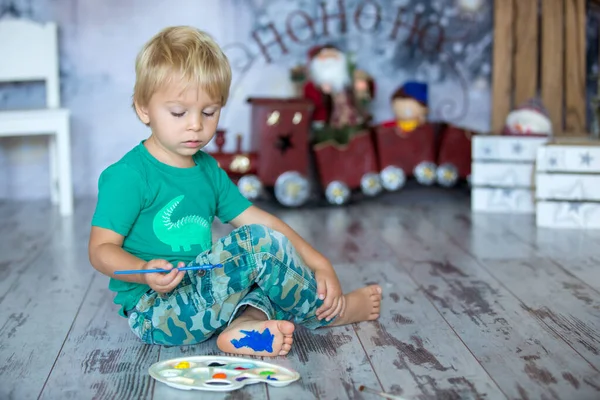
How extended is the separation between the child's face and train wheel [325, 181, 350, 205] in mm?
1534

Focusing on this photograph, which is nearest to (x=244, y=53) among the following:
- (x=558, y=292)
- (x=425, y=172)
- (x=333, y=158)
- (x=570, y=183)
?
(x=333, y=158)

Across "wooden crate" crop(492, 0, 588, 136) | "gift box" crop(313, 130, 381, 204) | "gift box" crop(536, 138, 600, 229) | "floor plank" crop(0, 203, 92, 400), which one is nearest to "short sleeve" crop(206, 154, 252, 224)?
"floor plank" crop(0, 203, 92, 400)

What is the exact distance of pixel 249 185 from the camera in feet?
8.79

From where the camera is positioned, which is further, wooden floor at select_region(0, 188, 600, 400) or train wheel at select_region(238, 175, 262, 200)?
train wheel at select_region(238, 175, 262, 200)

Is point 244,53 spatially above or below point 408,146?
above

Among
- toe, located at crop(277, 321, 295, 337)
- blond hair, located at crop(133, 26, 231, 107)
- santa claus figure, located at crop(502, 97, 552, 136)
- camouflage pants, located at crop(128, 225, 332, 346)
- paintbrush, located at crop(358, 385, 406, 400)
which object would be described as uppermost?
blond hair, located at crop(133, 26, 231, 107)

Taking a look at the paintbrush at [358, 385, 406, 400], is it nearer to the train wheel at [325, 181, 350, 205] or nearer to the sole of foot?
the sole of foot

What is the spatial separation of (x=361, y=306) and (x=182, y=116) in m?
0.49

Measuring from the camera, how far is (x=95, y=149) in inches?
119

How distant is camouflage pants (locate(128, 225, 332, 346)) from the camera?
1254 mm

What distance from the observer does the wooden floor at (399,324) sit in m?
1.16

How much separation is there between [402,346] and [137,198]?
50 cm

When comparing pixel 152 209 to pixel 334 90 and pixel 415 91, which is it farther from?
pixel 415 91

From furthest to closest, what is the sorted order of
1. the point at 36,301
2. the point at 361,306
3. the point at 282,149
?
the point at 282,149 → the point at 36,301 → the point at 361,306
